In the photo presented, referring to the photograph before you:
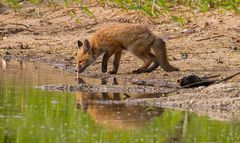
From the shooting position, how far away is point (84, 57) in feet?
53.7

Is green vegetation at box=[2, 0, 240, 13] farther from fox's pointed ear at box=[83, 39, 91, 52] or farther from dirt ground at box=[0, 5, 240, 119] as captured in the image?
fox's pointed ear at box=[83, 39, 91, 52]

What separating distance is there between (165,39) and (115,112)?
7062 mm

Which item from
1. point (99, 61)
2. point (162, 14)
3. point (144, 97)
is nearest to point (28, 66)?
point (99, 61)

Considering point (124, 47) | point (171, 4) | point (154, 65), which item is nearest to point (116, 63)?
point (124, 47)

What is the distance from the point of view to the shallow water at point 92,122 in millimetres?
9719

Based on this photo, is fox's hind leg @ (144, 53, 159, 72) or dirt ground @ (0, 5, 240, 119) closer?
dirt ground @ (0, 5, 240, 119)

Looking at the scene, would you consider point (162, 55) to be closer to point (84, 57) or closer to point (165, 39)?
point (84, 57)

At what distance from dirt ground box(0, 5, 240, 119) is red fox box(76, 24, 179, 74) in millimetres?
192

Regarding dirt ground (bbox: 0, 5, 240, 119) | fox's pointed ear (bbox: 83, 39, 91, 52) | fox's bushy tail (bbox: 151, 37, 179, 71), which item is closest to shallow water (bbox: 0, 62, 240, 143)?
dirt ground (bbox: 0, 5, 240, 119)

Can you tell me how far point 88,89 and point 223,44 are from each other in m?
4.40

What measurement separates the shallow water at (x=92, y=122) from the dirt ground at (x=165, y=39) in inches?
28.5

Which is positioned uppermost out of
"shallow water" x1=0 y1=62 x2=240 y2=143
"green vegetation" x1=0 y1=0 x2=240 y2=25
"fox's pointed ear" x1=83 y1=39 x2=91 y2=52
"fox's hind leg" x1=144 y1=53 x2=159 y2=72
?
"green vegetation" x1=0 y1=0 x2=240 y2=25

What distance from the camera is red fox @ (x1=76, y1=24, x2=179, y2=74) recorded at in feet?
51.0

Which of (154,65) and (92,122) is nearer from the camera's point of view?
(92,122)
